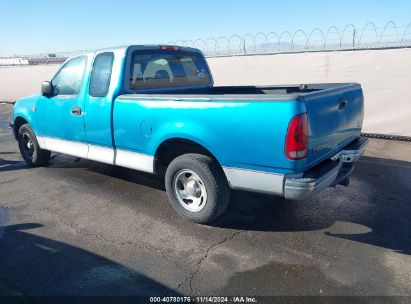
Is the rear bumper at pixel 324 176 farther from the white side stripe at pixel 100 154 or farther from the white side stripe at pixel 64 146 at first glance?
the white side stripe at pixel 64 146

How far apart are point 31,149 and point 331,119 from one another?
217 inches

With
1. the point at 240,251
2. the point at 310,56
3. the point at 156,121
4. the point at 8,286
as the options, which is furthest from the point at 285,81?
the point at 8,286

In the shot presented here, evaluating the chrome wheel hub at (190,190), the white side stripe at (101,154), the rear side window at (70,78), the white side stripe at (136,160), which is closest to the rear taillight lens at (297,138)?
the chrome wheel hub at (190,190)

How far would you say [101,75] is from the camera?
4.87 meters

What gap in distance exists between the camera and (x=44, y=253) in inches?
145

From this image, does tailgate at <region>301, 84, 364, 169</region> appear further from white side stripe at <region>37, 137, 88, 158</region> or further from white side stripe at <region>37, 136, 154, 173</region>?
white side stripe at <region>37, 137, 88, 158</region>

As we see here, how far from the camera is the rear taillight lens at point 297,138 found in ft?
10.2

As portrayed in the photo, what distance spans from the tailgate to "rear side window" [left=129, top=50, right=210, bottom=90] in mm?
2449

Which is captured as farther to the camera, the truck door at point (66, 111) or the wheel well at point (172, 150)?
the truck door at point (66, 111)

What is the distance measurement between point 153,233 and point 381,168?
13.8ft

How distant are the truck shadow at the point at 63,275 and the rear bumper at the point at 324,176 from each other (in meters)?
1.40

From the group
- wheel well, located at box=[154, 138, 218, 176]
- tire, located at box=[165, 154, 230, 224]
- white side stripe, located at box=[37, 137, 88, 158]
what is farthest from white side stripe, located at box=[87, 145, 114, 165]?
tire, located at box=[165, 154, 230, 224]

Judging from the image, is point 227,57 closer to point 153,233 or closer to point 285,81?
point 285,81

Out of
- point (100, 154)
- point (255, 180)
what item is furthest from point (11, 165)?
point (255, 180)
